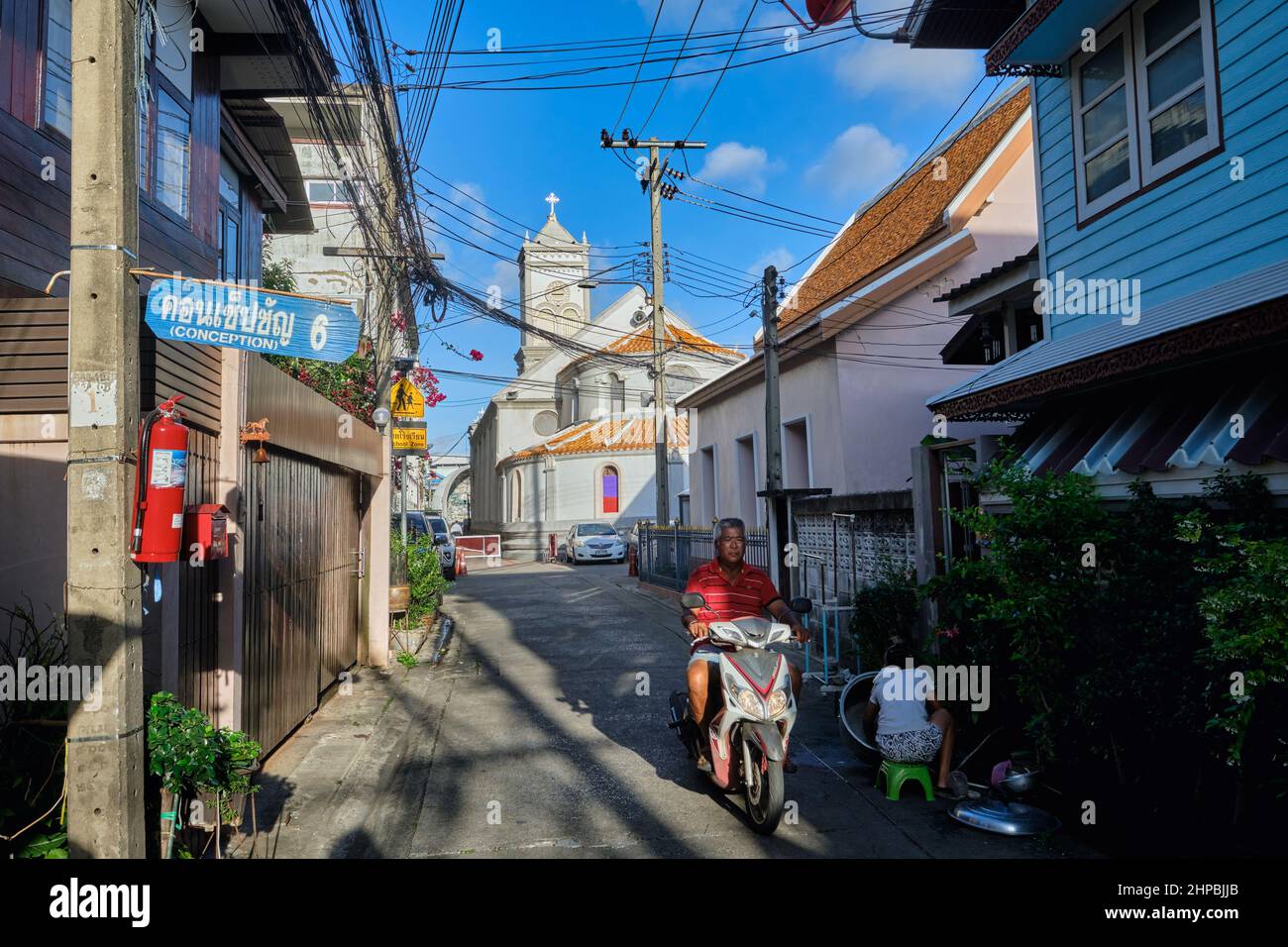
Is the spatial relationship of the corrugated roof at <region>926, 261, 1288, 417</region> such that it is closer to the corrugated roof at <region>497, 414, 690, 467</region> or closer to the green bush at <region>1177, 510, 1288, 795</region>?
the green bush at <region>1177, 510, 1288, 795</region>

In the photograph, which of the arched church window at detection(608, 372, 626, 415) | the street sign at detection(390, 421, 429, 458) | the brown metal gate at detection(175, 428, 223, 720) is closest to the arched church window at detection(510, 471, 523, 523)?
the arched church window at detection(608, 372, 626, 415)

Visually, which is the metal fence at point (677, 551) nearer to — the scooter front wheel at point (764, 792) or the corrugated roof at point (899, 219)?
the corrugated roof at point (899, 219)

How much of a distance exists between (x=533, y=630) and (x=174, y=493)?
416 inches

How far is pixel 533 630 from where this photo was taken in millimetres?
13688

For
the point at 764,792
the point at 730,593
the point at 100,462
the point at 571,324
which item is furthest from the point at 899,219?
the point at 571,324

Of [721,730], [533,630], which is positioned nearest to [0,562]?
[721,730]

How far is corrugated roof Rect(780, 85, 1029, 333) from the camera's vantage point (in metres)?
14.0

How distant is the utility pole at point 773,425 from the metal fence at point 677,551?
100cm

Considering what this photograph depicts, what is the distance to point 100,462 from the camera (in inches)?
125

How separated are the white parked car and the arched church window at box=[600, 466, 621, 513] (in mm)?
6646

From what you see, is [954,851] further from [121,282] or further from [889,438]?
[889,438]

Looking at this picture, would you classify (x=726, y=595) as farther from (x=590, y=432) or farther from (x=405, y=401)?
(x=590, y=432)

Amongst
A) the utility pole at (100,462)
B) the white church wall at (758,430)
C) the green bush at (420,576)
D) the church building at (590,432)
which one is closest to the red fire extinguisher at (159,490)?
the utility pole at (100,462)
